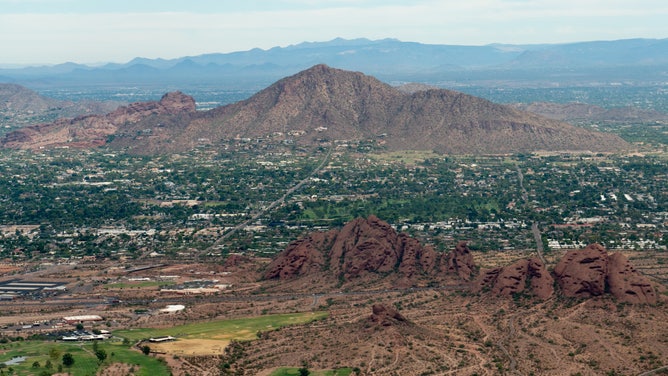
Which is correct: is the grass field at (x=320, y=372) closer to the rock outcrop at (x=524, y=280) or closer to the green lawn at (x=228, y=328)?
the green lawn at (x=228, y=328)

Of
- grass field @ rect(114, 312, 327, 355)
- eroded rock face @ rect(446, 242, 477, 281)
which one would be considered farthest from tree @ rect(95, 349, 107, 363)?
eroded rock face @ rect(446, 242, 477, 281)

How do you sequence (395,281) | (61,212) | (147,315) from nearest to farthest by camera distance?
(147,315)
(395,281)
(61,212)

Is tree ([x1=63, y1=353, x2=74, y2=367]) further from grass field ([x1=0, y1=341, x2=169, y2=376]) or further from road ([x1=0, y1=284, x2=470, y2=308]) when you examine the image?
road ([x1=0, y1=284, x2=470, y2=308])

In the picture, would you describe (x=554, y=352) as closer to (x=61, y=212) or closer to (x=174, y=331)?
(x=174, y=331)

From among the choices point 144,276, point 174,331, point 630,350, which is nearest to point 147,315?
point 174,331

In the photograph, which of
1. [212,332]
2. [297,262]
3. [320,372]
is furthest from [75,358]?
[297,262]

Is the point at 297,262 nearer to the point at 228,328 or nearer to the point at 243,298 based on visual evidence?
the point at 243,298
